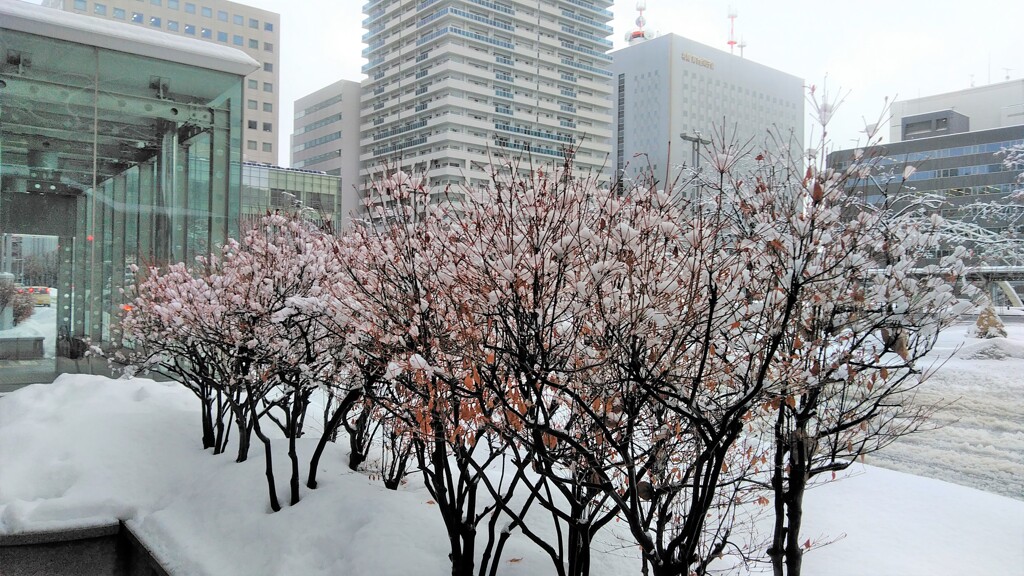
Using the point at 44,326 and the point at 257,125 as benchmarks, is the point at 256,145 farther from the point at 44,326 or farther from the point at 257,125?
the point at 44,326

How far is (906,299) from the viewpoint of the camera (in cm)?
368

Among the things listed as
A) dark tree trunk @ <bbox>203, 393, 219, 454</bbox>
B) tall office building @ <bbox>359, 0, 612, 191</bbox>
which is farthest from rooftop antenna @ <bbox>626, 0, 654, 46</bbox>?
dark tree trunk @ <bbox>203, 393, 219, 454</bbox>

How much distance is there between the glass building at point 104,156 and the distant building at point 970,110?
21060 millimetres

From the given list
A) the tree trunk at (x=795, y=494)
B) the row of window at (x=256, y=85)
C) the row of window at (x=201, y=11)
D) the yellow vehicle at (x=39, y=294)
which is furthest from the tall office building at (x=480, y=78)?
the tree trunk at (x=795, y=494)

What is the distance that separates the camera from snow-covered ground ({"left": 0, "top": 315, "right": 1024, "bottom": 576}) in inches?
226

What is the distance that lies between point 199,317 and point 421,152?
64382mm

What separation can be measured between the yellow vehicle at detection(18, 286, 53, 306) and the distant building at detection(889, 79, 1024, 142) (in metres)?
24.4

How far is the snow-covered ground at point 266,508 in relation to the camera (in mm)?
5750

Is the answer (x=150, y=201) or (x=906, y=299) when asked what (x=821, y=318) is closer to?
(x=906, y=299)

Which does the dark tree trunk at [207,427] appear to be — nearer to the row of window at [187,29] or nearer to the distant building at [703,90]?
the distant building at [703,90]

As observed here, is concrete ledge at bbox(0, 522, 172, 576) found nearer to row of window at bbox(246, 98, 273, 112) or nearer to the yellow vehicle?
the yellow vehicle

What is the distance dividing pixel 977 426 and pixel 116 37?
1979cm

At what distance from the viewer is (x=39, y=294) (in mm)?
12797

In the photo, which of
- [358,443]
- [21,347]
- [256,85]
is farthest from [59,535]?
[256,85]
